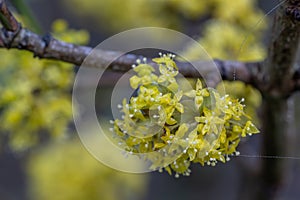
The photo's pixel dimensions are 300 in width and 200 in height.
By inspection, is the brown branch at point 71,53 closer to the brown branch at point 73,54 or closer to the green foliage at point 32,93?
the brown branch at point 73,54

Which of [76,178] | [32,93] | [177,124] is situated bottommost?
[76,178]

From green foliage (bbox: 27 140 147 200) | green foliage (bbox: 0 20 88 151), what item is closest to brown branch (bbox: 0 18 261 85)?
green foliage (bbox: 0 20 88 151)

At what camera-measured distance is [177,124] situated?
629 mm

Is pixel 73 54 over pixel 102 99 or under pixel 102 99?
over

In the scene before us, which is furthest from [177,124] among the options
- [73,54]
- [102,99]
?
[102,99]

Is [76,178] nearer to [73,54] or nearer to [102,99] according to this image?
[102,99]

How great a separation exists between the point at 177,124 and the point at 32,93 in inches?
18.6

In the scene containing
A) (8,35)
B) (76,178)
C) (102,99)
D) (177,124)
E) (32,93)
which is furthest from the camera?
(76,178)

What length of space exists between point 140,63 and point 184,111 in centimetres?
13

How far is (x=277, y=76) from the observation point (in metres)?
0.78

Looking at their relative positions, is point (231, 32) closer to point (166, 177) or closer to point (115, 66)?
point (115, 66)

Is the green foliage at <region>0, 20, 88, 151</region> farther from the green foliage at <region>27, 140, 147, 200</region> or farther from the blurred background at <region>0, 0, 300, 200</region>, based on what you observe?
the green foliage at <region>27, 140, 147, 200</region>

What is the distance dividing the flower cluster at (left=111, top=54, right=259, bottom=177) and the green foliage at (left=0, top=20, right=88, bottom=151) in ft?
1.20

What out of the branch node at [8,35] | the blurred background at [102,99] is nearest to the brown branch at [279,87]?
the blurred background at [102,99]
